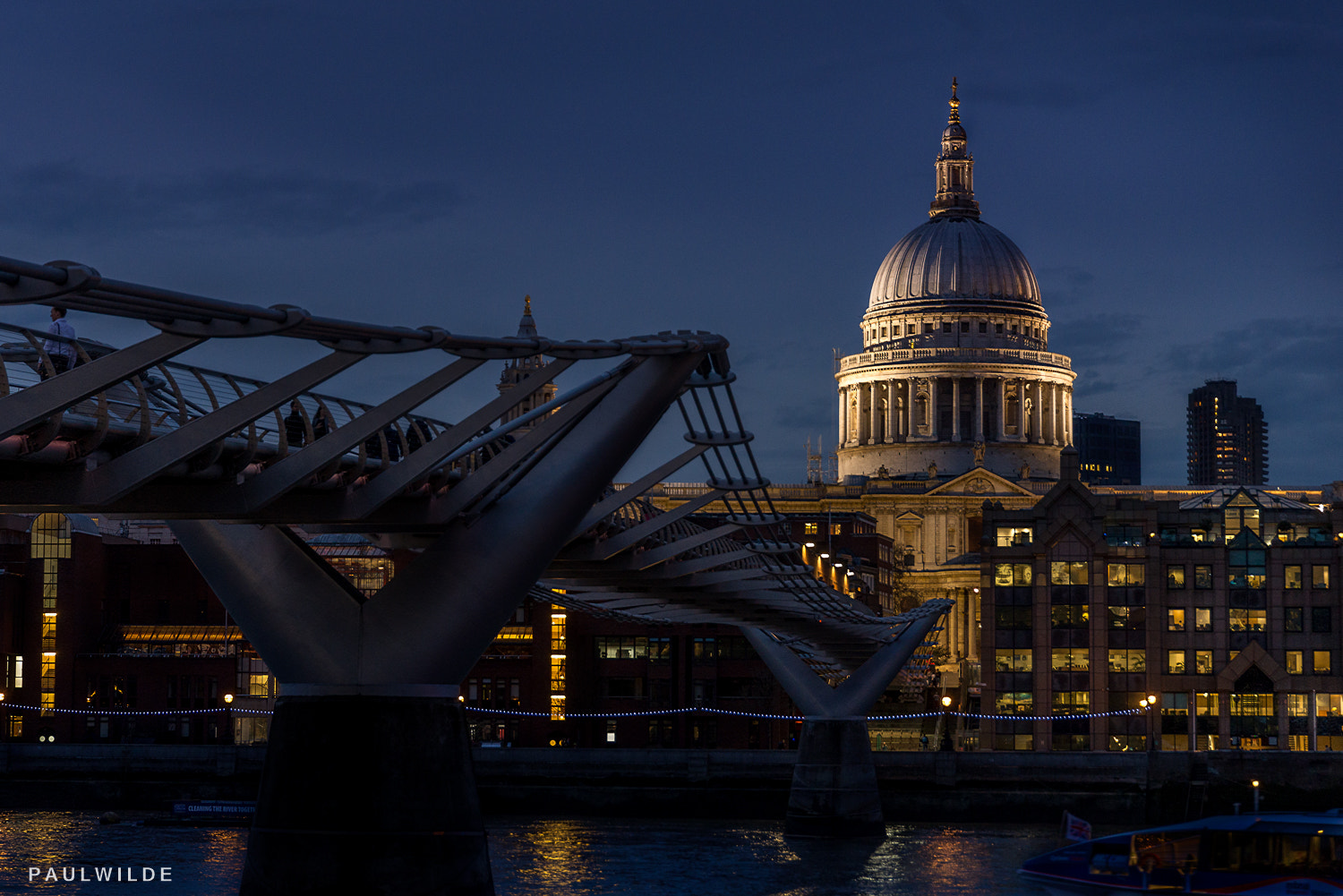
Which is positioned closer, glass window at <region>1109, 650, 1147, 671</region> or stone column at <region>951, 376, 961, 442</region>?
glass window at <region>1109, 650, 1147, 671</region>

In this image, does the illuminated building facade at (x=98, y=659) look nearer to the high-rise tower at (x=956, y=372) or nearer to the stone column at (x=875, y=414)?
the high-rise tower at (x=956, y=372)

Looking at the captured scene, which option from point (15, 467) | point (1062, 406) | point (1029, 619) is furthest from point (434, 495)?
point (1062, 406)

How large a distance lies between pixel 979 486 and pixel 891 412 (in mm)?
15333

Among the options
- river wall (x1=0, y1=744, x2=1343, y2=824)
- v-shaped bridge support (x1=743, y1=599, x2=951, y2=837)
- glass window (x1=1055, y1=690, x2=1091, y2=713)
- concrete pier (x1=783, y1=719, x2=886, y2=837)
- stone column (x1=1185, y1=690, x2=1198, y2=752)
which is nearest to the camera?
concrete pier (x1=783, y1=719, x2=886, y2=837)

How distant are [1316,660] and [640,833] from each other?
3935 cm

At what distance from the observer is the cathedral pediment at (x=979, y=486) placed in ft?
599

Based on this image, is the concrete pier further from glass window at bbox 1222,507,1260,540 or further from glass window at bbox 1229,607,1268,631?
glass window at bbox 1222,507,1260,540

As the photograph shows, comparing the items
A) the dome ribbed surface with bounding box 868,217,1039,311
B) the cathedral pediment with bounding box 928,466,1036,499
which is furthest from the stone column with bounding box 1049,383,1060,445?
the cathedral pediment with bounding box 928,466,1036,499

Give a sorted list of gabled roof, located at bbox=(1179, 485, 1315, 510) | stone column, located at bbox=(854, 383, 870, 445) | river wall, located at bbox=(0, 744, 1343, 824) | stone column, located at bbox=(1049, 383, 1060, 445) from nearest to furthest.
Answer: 1. river wall, located at bbox=(0, 744, 1343, 824)
2. gabled roof, located at bbox=(1179, 485, 1315, 510)
3. stone column, located at bbox=(1049, 383, 1060, 445)
4. stone column, located at bbox=(854, 383, 870, 445)

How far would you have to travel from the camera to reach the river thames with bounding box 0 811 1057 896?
206 ft

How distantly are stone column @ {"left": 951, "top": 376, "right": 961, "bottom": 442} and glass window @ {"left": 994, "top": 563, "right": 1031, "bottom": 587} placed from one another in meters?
85.7

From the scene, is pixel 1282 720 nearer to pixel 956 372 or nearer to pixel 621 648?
pixel 621 648

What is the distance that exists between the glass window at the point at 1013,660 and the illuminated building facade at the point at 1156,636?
6 cm

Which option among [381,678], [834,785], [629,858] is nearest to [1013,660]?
[834,785]
